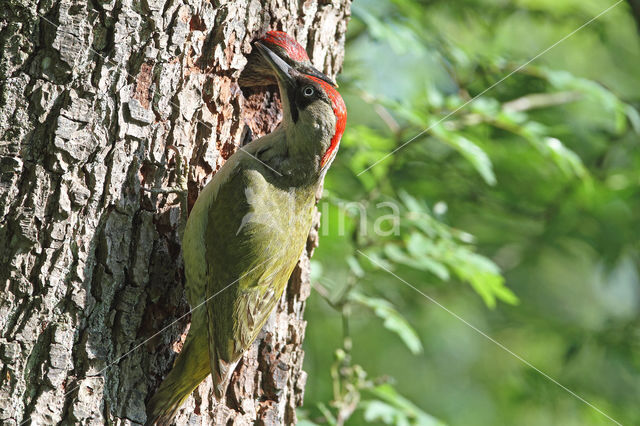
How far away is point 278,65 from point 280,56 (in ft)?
0.22

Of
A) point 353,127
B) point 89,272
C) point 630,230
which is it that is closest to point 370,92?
point 353,127

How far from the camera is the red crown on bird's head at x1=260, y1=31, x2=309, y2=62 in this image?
2.60m

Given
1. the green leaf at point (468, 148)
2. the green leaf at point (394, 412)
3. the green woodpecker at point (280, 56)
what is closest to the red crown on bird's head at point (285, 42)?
the green woodpecker at point (280, 56)

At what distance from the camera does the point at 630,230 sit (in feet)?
15.6

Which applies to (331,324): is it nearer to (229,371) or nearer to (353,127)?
(353,127)

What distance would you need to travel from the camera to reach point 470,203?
4.63 m

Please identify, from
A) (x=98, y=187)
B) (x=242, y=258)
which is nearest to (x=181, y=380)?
(x=242, y=258)

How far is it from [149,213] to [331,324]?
16.2 ft

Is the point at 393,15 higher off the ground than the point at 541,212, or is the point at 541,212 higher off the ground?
the point at 393,15

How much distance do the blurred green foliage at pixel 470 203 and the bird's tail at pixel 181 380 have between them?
1.18 m

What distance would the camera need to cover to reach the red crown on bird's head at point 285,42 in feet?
8.53

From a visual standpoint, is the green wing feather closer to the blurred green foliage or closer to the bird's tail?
the bird's tail

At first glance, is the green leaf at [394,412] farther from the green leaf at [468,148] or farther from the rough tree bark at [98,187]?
the green leaf at [468,148]

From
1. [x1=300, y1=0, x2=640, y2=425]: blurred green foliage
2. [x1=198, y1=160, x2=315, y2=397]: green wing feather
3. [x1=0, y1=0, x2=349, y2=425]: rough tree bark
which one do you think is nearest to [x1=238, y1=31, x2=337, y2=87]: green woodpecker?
[x1=0, y1=0, x2=349, y2=425]: rough tree bark
